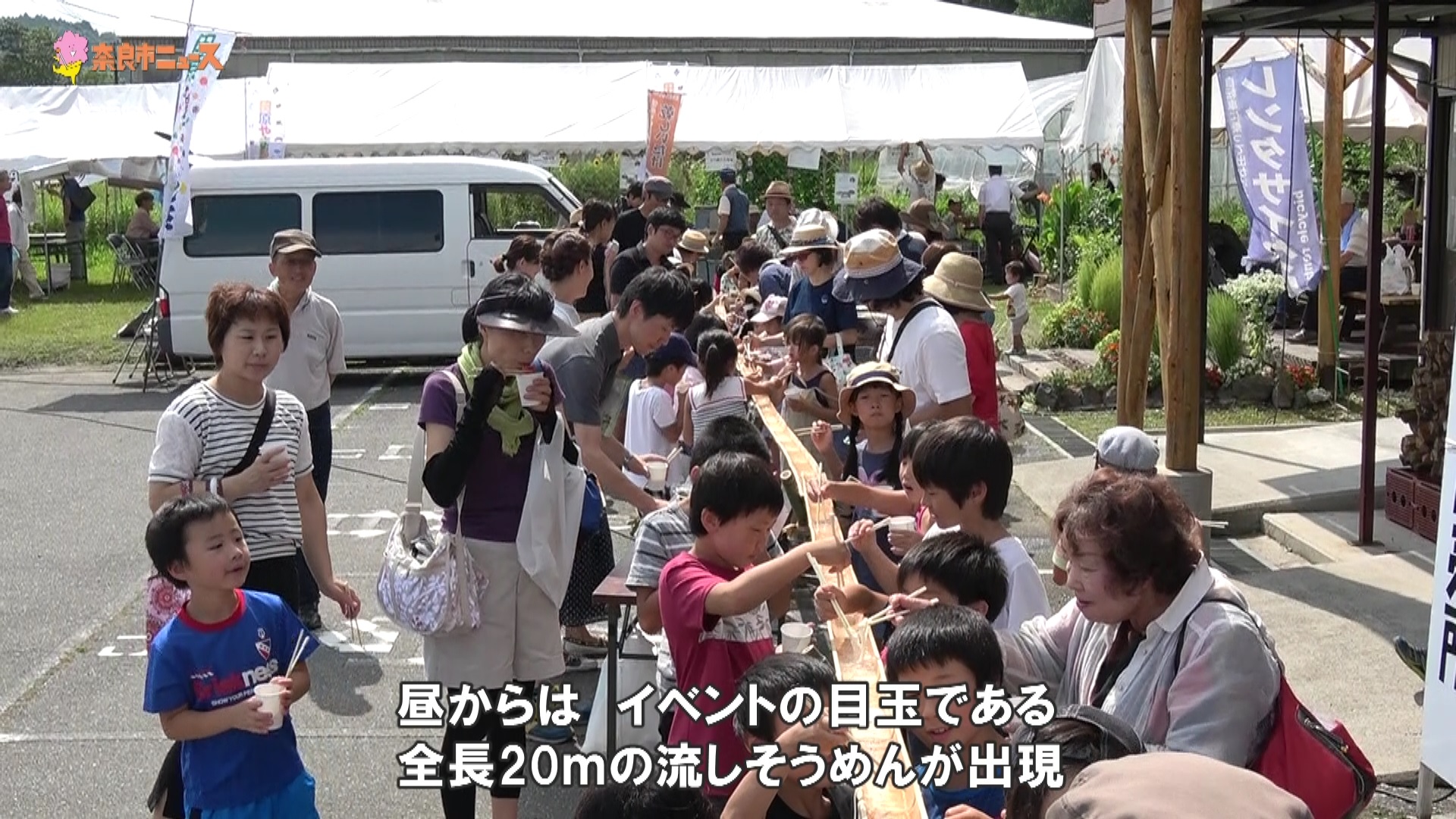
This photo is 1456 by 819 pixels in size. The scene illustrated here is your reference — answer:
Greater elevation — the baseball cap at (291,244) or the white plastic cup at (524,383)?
the baseball cap at (291,244)

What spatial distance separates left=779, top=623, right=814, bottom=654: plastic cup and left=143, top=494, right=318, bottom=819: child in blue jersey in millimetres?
1248

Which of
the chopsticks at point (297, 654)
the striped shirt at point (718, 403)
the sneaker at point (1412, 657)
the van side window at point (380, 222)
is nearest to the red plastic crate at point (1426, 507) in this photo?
the sneaker at point (1412, 657)

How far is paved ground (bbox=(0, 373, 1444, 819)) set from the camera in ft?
17.8

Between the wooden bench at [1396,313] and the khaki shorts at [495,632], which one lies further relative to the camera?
the wooden bench at [1396,313]

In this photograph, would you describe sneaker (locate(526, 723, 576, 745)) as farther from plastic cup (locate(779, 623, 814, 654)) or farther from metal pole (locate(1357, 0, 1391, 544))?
metal pole (locate(1357, 0, 1391, 544))

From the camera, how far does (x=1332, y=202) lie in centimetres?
1245

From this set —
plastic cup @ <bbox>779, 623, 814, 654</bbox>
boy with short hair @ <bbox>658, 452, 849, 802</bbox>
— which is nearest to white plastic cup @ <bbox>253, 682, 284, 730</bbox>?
boy with short hair @ <bbox>658, 452, 849, 802</bbox>

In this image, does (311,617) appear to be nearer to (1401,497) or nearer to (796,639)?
(796,639)

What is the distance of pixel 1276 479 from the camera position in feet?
29.2

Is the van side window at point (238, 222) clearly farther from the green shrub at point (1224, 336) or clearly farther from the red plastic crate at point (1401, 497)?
the red plastic crate at point (1401, 497)

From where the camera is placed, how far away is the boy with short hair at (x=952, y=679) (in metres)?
2.93

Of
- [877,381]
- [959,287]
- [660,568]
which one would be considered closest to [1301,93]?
[959,287]

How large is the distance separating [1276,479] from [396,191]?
30.5 ft

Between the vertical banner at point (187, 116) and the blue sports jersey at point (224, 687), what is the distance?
11.4 metres
